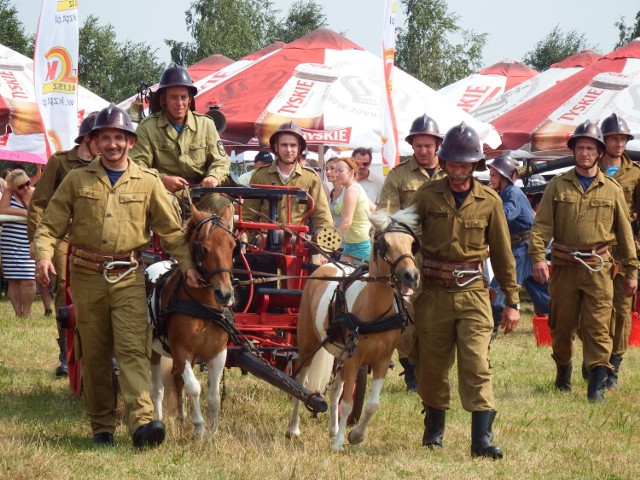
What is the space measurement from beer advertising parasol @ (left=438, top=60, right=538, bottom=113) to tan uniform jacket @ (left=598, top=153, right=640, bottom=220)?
560 inches

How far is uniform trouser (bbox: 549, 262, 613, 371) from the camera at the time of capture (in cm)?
948

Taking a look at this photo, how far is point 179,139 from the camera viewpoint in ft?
28.9

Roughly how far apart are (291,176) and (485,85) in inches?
708

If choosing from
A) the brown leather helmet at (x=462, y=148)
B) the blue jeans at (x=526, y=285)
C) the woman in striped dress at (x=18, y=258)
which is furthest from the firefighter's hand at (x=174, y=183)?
the woman in striped dress at (x=18, y=258)

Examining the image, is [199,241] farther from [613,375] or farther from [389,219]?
[613,375]

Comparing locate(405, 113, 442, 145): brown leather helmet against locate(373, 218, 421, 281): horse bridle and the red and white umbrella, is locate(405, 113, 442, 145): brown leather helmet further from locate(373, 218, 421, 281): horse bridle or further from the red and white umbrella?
the red and white umbrella

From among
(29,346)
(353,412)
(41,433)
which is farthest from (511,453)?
(29,346)

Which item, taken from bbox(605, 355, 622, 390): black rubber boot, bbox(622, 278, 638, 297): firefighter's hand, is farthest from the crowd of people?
bbox(605, 355, 622, 390): black rubber boot

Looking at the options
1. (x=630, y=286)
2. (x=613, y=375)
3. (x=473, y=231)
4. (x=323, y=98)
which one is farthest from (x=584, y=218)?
(x=323, y=98)

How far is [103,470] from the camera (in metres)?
6.42

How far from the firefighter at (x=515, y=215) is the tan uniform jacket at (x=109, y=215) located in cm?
648

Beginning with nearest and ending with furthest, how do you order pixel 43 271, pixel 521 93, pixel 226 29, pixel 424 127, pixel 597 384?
pixel 43 271 → pixel 424 127 → pixel 597 384 → pixel 521 93 → pixel 226 29

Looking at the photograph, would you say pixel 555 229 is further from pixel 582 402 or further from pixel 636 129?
pixel 636 129

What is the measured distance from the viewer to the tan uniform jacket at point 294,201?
Result: 9.73 meters
